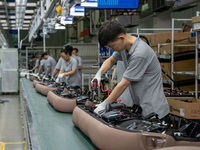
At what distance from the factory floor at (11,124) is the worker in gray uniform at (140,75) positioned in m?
3.50

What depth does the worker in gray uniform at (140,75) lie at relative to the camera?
1810 millimetres

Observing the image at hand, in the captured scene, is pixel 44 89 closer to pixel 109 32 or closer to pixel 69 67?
pixel 69 67

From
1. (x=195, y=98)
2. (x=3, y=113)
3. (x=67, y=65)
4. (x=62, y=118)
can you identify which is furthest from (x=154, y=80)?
(x=3, y=113)

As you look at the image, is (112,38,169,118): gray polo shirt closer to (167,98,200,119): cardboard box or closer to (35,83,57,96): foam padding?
(167,98,200,119): cardboard box

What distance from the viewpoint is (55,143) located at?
1.85 meters

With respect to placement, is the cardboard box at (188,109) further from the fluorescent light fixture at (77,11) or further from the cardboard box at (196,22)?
the fluorescent light fixture at (77,11)

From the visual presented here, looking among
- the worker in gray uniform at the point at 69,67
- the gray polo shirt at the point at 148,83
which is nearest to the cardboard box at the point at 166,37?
the worker in gray uniform at the point at 69,67

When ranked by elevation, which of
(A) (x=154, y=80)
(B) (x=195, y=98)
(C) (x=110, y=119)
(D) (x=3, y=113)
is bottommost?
(D) (x=3, y=113)

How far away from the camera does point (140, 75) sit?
182 centimetres

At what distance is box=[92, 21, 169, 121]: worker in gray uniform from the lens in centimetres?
181

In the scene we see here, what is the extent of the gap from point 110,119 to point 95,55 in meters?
10.8

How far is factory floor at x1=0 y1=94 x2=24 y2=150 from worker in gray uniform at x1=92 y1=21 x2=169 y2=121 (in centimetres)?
350

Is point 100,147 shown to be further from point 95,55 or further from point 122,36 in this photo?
point 95,55

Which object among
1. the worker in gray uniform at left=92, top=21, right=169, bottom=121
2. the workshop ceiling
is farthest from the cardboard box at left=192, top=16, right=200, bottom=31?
the workshop ceiling
